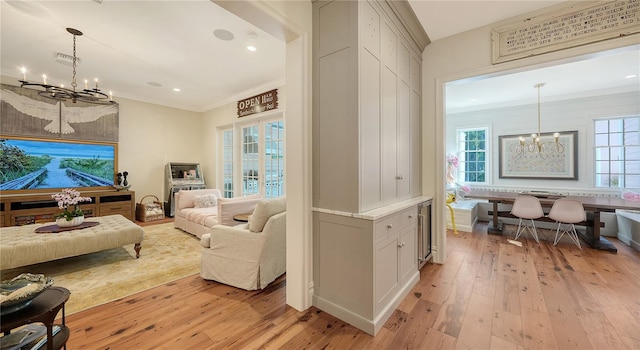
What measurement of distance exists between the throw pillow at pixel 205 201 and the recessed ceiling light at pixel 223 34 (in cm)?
311

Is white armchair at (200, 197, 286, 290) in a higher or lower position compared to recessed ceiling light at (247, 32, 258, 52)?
lower

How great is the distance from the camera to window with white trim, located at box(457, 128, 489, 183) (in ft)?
20.1

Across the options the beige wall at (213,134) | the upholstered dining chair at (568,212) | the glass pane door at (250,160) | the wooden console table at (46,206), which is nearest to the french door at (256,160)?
the glass pane door at (250,160)

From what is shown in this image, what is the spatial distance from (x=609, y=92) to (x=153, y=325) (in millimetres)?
8018

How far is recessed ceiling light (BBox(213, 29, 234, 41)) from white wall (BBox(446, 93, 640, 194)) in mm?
5952

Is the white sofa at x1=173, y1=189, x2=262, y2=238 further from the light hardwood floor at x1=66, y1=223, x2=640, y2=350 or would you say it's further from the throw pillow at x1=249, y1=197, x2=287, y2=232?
the throw pillow at x1=249, y1=197, x2=287, y2=232

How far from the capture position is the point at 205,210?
460 centimetres

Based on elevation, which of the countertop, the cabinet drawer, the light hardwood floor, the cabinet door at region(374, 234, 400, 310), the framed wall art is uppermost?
the framed wall art

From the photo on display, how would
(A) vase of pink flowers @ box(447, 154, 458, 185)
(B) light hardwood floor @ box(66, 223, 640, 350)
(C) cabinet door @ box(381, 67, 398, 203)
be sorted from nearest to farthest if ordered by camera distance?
(B) light hardwood floor @ box(66, 223, 640, 350), (C) cabinet door @ box(381, 67, 398, 203), (A) vase of pink flowers @ box(447, 154, 458, 185)

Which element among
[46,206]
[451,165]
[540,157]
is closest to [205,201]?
[46,206]

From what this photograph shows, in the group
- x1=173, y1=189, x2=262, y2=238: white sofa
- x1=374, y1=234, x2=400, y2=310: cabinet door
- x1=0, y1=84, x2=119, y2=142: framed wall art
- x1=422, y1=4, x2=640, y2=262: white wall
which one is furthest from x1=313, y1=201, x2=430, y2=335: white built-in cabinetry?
x1=0, y1=84, x2=119, y2=142: framed wall art

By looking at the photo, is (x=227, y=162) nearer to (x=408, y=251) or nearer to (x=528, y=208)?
(x=408, y=251)

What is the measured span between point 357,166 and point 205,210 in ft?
12.4

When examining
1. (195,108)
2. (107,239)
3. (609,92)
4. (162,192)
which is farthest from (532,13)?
(162,192)
